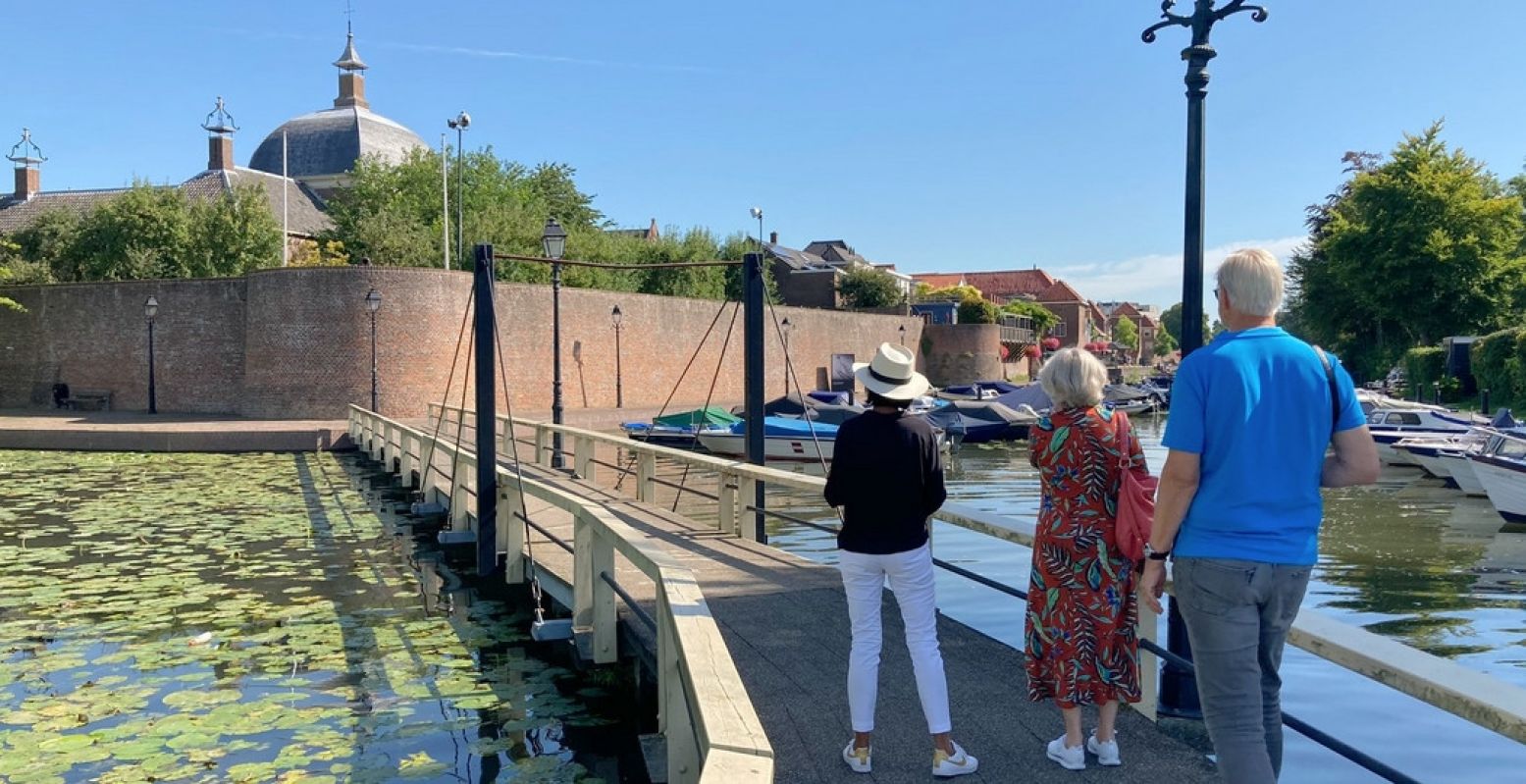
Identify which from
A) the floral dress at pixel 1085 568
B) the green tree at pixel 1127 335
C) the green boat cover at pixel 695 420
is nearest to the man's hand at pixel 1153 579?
the floral dress at pixel 1085 568

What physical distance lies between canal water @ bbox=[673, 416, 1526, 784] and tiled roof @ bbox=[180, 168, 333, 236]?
4452 cm

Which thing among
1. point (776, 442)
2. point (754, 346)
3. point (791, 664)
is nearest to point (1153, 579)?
point (791, 664)

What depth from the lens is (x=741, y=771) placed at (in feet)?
8.56

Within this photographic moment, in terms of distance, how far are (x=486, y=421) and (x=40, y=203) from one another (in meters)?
62.7

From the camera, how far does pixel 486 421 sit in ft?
33.9

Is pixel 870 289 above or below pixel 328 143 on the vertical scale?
below

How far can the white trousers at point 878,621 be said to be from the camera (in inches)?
156

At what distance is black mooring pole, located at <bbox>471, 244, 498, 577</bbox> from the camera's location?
33.7ft

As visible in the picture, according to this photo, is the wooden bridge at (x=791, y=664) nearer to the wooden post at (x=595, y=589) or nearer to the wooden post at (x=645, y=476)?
the wooden post at (x=595, y=589)

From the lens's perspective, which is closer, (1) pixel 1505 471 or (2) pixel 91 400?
(1) pixel 1505 471

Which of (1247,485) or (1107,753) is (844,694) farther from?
(1247,485)

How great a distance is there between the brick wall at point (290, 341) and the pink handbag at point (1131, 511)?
28.2 meters

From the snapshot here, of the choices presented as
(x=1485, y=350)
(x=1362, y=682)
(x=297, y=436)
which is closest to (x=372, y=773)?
(x=1362, y=682)

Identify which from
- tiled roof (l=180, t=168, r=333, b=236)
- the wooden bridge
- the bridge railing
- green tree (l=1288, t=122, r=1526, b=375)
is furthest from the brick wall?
green tree (l=1288, t=122, r=1526, b=375)
